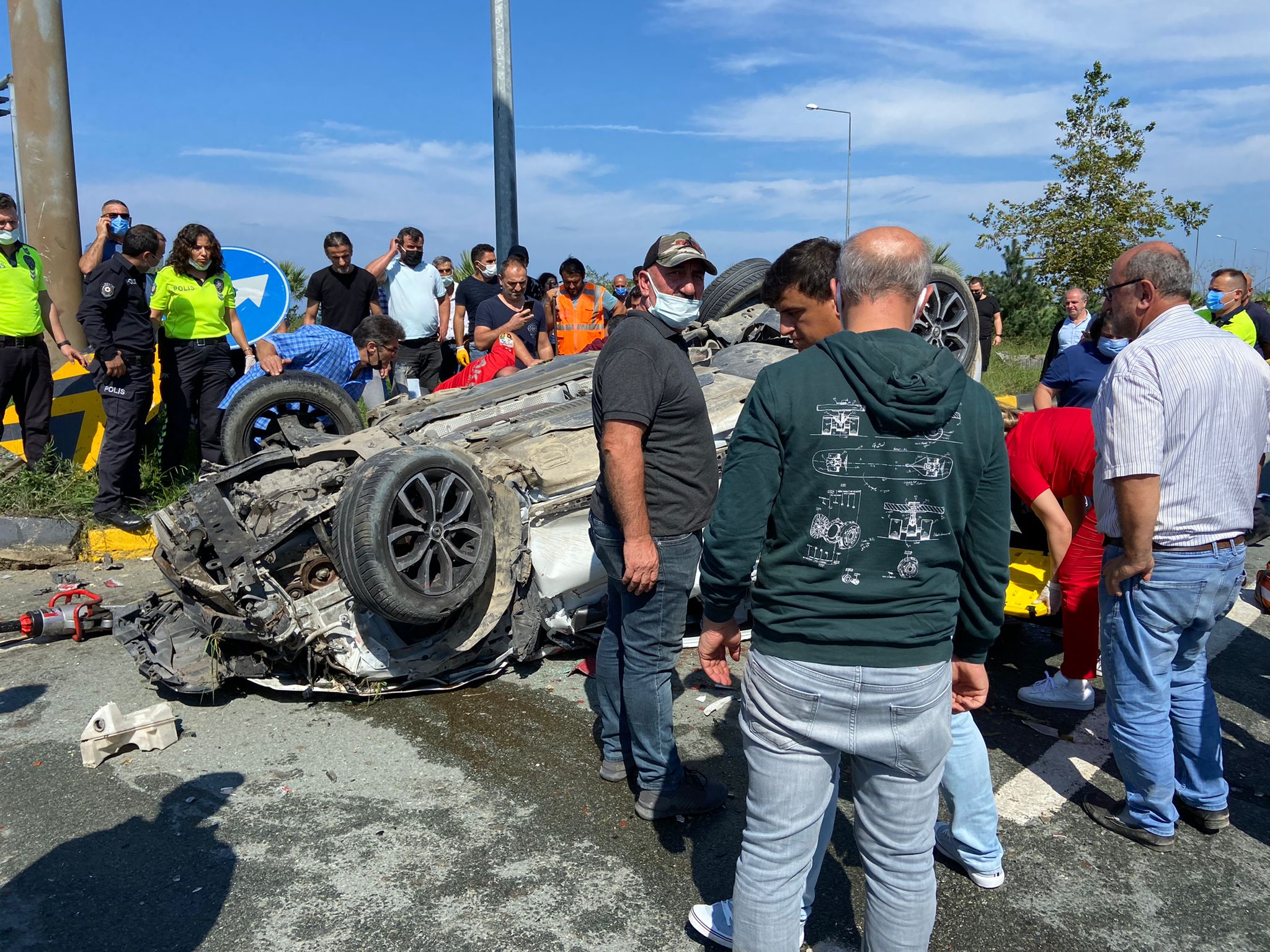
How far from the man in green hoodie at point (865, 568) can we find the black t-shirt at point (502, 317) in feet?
18.3

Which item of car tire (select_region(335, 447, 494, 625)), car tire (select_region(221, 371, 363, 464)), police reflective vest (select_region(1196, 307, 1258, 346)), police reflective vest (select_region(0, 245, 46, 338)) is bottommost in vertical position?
car tire (select_region(335, 447, 494, 625))

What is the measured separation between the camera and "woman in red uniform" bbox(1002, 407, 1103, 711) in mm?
3855

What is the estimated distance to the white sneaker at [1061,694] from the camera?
13.4ft

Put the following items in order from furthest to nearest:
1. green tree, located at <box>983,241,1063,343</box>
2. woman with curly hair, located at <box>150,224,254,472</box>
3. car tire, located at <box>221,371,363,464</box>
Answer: green tree, located at <box>983,241,1063,343</box>, woman with curly hair, located at <box>150,224,254,472</box>, car tire, located at <box>221,371,363,464</box>

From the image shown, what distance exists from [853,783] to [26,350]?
22.9ft

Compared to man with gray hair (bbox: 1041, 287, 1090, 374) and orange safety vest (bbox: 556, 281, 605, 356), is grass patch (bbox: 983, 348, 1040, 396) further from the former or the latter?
orange safety vest (bbox: 556, 281, 605, 356)

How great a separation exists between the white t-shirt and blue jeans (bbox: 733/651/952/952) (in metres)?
6.58

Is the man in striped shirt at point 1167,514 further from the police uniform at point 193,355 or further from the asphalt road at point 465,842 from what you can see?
the police uniform at point 193,355

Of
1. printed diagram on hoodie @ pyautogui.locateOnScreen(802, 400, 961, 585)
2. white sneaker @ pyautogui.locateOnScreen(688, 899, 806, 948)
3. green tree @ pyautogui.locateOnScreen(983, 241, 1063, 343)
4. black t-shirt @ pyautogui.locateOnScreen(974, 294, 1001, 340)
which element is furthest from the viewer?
green tree @ pyautogui.locateOnScreen(983, 241, 1063, 343)

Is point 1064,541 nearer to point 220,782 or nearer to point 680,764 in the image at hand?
point 680,764

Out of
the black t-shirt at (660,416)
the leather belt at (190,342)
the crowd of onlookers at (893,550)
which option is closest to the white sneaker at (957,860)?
the crowd of onlookers at (893,550)

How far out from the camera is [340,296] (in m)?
7.68

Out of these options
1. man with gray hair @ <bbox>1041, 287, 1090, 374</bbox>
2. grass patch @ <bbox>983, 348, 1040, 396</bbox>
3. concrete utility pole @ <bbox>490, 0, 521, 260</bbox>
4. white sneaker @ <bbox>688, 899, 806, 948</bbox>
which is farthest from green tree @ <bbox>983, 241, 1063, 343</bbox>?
white sneaker @ <bbox>688, 899, 806, 948</bbox>

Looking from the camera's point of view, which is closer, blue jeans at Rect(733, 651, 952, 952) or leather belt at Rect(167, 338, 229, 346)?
blue jeans at Rect(733, 651, 952, 952)
